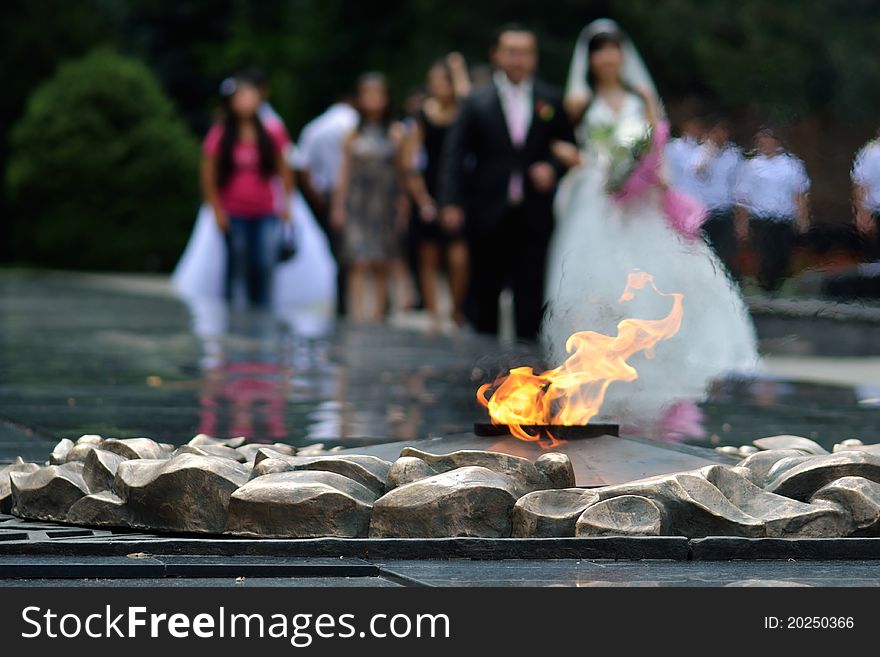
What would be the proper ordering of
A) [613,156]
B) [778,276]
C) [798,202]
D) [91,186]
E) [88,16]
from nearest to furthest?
[778,276]
[798,202]
[613,156]
[91,186]
[88,16]

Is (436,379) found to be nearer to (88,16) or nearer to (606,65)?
(606,65)

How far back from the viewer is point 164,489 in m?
4.48

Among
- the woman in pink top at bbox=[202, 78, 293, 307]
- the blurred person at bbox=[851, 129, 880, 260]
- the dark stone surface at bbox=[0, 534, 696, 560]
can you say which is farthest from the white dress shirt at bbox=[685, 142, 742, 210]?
the woman in pink top at bbox=[202, 78, 293, 307]

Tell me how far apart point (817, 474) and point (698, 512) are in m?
0.49

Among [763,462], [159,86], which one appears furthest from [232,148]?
[159,86]

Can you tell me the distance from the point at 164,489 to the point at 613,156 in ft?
22.1

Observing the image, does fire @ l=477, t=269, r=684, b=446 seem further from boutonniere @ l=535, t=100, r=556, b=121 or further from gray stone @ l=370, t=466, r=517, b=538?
boutonniere @ l=535, t=100, r=556, b=121

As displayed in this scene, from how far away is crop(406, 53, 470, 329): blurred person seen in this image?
14344 millimetres

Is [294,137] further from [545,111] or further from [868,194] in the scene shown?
[868,194]

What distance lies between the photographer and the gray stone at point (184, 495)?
4441 millimetres

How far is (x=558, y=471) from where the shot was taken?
4645 millimetres

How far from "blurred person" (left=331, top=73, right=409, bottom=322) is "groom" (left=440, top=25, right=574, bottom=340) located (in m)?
3.46

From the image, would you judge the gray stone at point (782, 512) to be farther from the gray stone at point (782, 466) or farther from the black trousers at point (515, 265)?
the black trousers at point (515, 265)

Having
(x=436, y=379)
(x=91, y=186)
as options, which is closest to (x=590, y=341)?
(x=436, y=379)
